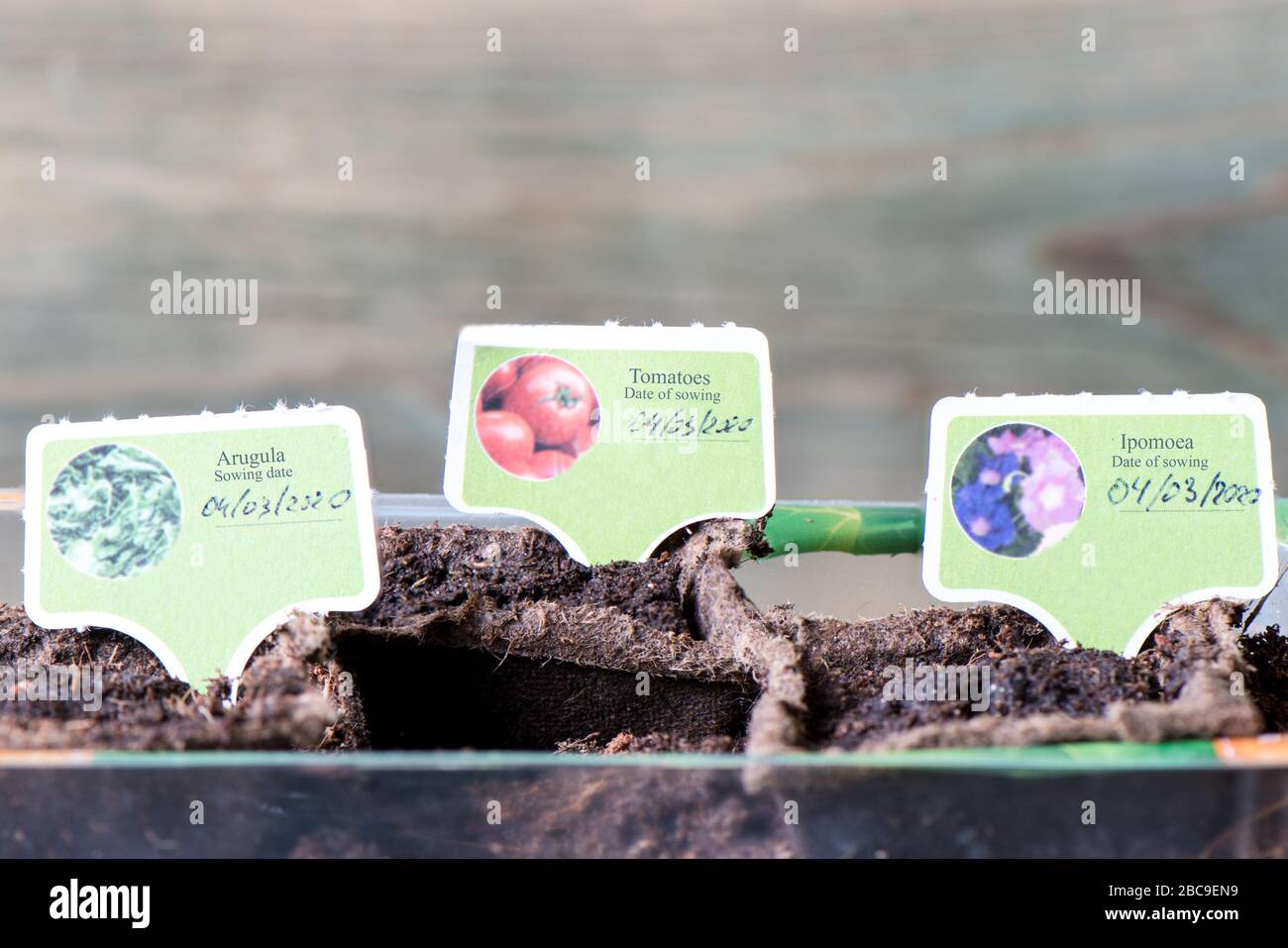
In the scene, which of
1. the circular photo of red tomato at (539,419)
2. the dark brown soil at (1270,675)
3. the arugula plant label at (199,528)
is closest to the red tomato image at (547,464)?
the circular photo of red tomato at (539,419)

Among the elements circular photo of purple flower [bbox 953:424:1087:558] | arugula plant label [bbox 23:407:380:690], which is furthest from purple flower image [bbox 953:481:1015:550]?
arugula plant label [bbox 23:407:380:690]

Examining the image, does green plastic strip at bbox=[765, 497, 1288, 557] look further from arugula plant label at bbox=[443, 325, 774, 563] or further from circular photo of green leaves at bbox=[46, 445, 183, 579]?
circular photo of green leaves at bbox=[46, 445, 183, 579]

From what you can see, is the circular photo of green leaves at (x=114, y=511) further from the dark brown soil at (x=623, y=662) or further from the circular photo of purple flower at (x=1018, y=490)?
the circular photo of purple flower at (x=1018, y=490)

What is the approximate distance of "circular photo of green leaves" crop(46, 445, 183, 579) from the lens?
1006 millimetres

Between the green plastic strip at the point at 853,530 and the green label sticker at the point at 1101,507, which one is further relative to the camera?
the green plastic strip at the point at 853,530

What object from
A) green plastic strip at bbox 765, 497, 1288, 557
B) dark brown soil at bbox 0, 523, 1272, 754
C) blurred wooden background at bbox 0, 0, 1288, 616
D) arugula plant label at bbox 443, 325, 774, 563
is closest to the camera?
dark brown soil at bbox 0, 523, 1272, 754

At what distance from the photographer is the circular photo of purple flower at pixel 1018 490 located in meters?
1.07

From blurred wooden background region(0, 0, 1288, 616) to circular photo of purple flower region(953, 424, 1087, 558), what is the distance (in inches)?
40.6

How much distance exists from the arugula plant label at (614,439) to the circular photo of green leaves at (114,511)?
0.84 feet

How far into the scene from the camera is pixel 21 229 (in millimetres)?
2023

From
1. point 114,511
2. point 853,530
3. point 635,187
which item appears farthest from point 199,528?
point 635,187

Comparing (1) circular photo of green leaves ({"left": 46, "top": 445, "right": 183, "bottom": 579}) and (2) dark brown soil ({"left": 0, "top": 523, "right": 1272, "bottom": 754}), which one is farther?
(1) circular photo of green leaves ({"left": 46, "top": 445, "right": 183, "bottom": 579})

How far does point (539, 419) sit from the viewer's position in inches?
45.5

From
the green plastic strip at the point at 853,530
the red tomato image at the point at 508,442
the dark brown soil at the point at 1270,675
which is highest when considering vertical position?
the red tomato image at the point at 508,442
